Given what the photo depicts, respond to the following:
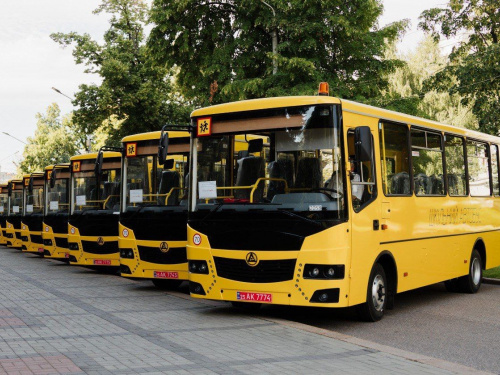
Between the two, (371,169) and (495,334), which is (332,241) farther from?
(495,334)

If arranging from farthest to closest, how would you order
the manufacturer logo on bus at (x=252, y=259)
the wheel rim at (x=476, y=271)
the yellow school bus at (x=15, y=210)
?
the yellow school bus at (x=15, y=210) → the wheel rim at (x=476, y=271) → the manufacturer logo on bus at (x=252, y=259)

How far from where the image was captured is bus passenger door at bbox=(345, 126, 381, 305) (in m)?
8.88

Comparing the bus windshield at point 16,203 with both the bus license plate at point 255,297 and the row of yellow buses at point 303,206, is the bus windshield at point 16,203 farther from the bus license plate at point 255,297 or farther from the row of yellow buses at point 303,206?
the bus license plate at point 255,297

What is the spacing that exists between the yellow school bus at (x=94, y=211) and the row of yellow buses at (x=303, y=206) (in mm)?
2416

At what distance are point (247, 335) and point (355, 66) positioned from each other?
16230 millimetres

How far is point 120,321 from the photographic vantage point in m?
9.39

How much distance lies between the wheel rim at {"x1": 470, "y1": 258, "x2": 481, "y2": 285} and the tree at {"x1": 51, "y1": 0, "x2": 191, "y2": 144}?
20.4 meters

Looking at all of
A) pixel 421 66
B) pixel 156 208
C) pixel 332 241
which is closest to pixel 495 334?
pixel 332 241

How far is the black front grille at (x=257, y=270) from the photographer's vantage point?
904 centimetres

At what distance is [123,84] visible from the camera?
105 feet

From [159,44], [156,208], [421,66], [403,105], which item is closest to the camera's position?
[156,208]

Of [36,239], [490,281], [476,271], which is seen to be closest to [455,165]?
[476,271]

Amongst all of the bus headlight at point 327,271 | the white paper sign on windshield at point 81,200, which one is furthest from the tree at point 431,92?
the bus headlight at point 327,271

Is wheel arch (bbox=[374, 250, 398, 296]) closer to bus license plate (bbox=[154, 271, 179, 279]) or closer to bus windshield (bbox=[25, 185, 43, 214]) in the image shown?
bus license plate (bbox=[154, 271, 179, 279])
